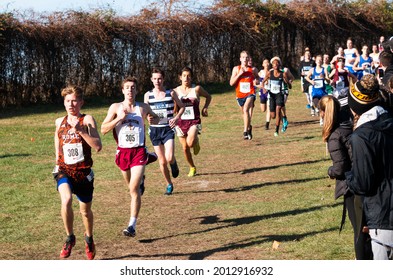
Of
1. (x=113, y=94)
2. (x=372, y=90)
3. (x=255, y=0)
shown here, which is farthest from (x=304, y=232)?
(x=255, y=0)

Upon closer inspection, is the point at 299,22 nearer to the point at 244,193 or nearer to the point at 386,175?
the point at 244,193

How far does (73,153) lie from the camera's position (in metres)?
8.59

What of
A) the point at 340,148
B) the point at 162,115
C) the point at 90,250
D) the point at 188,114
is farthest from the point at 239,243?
the point at 188,114

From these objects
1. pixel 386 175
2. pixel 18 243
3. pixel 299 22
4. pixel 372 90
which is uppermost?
pixel 299 22

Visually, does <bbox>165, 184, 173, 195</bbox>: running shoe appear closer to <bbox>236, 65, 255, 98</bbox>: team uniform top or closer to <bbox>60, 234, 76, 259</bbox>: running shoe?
<bbox>60, 234, 76, 259</bbox>: running shoe

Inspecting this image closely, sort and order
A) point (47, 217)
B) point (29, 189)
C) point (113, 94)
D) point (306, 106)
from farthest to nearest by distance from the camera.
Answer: point (113, 94)
point (306, 106)
point (29, 189)
point (47, 217)

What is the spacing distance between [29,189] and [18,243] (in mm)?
3960

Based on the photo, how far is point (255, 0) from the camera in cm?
3491

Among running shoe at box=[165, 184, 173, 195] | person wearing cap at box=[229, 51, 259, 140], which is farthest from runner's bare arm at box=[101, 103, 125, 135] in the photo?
person wearing cap at box=[229, 51, 259, 140]

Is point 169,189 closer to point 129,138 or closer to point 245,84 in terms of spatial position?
point 129,138

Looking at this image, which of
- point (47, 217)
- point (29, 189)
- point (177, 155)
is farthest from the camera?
point (177, 155)

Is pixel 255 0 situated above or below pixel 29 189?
above

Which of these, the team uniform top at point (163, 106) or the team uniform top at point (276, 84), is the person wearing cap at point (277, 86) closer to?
the team uniform top at point (276, 84)

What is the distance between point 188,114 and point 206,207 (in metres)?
2.65
